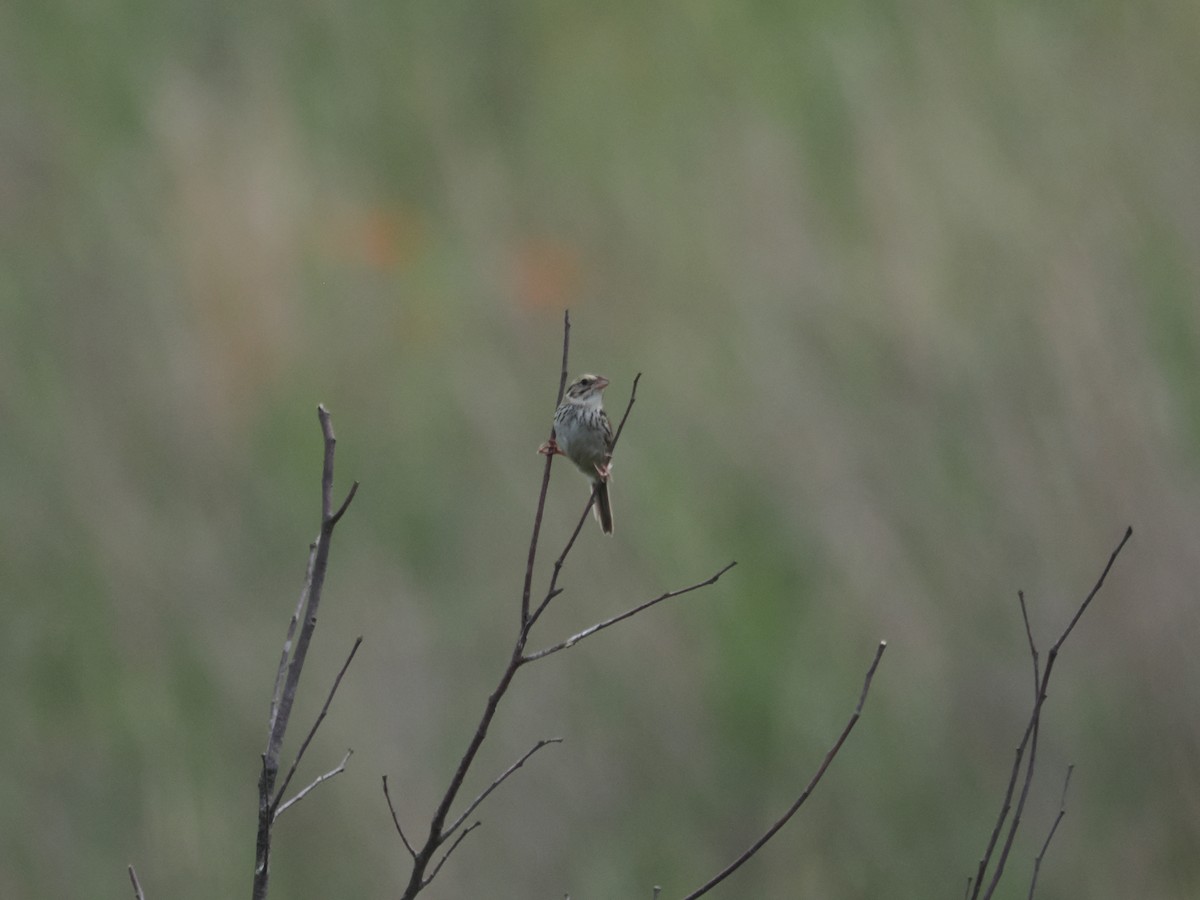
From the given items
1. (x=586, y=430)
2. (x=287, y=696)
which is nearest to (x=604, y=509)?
(x=586, y=430)

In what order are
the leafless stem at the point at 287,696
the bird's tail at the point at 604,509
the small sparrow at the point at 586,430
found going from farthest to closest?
the bird's tail at the point at 604,509 → the small sparrow at the point at 586,430 → the leafless stem at the point at 287,696

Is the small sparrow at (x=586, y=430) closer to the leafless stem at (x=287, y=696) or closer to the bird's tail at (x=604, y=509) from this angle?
the bird's tail at (x=604, y=509)

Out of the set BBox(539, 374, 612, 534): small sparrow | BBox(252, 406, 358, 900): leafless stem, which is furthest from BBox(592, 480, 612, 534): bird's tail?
BBox(252, 406, 358, 900): leafless stem

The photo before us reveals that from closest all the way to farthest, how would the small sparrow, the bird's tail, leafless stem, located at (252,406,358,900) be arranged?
leafless stem, located at (252,406,358,900) < the small sparrow < the bird's tail

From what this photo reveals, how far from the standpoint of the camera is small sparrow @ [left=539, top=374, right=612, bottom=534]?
4.40 m

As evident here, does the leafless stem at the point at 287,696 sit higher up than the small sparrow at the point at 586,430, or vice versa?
the small sparrow at the point at 586,430

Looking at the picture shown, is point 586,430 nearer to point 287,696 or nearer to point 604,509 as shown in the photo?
point 604,509

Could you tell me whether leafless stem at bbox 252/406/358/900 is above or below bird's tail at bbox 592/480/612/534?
below

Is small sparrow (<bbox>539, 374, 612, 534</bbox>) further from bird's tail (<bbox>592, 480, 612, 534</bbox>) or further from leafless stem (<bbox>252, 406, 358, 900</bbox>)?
leafless stem (<bbox>252, 406, 358, 900</bbox>)

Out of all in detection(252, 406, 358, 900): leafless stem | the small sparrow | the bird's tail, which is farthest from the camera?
the bird's tail

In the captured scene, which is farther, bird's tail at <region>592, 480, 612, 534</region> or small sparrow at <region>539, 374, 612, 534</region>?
bird's tail at <region>592, 480, 612, 534</region>

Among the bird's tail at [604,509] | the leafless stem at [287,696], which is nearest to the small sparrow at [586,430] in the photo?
the bird's tail at [604,509]

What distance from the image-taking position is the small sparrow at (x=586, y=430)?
14.4 feet

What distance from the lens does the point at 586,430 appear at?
444 centimetres
